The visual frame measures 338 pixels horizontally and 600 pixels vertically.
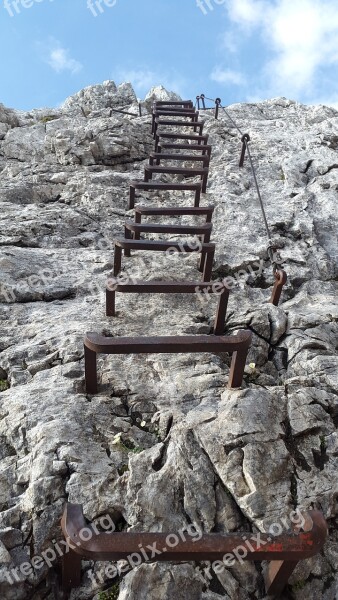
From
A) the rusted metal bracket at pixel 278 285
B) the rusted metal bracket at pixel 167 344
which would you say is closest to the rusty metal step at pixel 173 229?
the rusted metal bracket at pixel 278 285

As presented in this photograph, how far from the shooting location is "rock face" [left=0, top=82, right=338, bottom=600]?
3348 mm

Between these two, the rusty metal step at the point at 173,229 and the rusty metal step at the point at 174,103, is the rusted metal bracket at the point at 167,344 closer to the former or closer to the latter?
the rusty metal step at the point at 173,229

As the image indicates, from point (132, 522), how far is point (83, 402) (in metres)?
1.31

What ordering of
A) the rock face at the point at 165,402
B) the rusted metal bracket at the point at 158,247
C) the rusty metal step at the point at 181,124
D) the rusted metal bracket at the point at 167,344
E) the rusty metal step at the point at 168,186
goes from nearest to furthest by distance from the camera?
the rock face at the point at 165,402 < the rusted metal bracket at the point at 167,344 < the rusted metal bracket at the point at 158,247 < the rusty metal step at the point at 168,186 < the rusty metal step at the point at 181,124

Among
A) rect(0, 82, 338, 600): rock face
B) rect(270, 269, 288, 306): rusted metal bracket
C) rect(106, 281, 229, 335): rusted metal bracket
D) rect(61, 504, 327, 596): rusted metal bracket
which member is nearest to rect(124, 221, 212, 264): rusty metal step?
rect(0, 82, 338, 600): rock face

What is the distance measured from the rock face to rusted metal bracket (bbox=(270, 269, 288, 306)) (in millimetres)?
162

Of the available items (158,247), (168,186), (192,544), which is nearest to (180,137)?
(168,186)

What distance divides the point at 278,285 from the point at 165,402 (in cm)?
254

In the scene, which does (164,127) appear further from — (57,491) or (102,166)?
(57,491)

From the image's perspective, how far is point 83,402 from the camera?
4375 millimetres

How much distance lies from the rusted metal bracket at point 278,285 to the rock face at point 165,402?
0.53 ft

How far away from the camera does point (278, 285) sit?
608 cm

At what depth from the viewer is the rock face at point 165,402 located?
3.35m

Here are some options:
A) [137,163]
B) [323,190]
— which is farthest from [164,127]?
[323,190]
